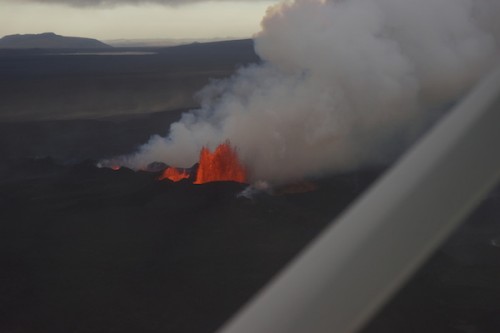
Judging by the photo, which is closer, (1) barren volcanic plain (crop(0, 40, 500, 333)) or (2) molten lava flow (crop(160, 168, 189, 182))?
(1) barren volcanic plain (crop(0, 40, 500, 333))

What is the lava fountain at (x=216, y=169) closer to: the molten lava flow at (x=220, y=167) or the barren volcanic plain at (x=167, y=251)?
the molten lava flow at (x=220, y=167)

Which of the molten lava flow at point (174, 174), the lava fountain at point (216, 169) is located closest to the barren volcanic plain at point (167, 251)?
the molten lava flow at point (174, 174)

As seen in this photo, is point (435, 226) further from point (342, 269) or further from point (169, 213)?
point (169, 213)

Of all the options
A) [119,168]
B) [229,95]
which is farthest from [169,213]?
[229,95]

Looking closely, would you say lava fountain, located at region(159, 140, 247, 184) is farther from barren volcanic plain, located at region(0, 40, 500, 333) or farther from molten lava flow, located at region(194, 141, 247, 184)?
barren volcanic plain, located at region(0, 40, 500, 333)

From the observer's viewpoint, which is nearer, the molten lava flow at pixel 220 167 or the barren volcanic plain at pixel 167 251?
the barren volcanic plain at pixel 167 251

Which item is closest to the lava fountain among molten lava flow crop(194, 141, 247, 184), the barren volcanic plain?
molten lava flow crop(194, 141, 247, 184)
